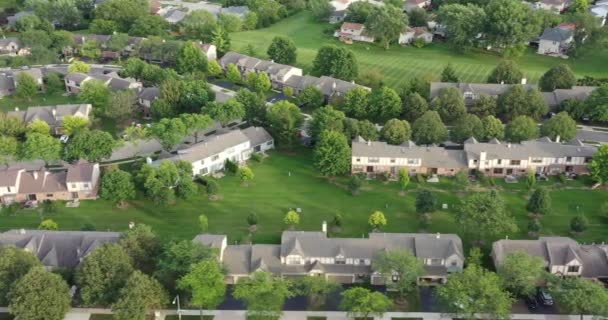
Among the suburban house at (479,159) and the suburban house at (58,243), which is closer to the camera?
the suburban house at (58,243)

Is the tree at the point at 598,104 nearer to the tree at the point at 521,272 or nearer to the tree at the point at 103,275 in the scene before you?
the tree at the point at 521,272

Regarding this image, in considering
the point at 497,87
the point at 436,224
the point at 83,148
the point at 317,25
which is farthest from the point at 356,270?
the point at 317,25

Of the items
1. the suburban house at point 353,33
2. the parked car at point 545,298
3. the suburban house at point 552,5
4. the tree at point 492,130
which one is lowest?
the parked car at point 545,298

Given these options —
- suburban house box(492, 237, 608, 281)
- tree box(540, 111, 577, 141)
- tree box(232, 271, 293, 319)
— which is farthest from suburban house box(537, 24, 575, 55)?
tree box(232, 271, 293, 319)

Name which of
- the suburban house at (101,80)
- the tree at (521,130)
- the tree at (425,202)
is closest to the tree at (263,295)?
the tree at (425,202)

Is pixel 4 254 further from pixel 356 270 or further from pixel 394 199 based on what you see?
pixel 394 199

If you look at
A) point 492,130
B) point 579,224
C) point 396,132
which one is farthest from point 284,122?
point 579,224

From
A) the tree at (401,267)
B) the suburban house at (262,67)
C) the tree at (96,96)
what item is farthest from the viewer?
the suburban house at (262,67)
